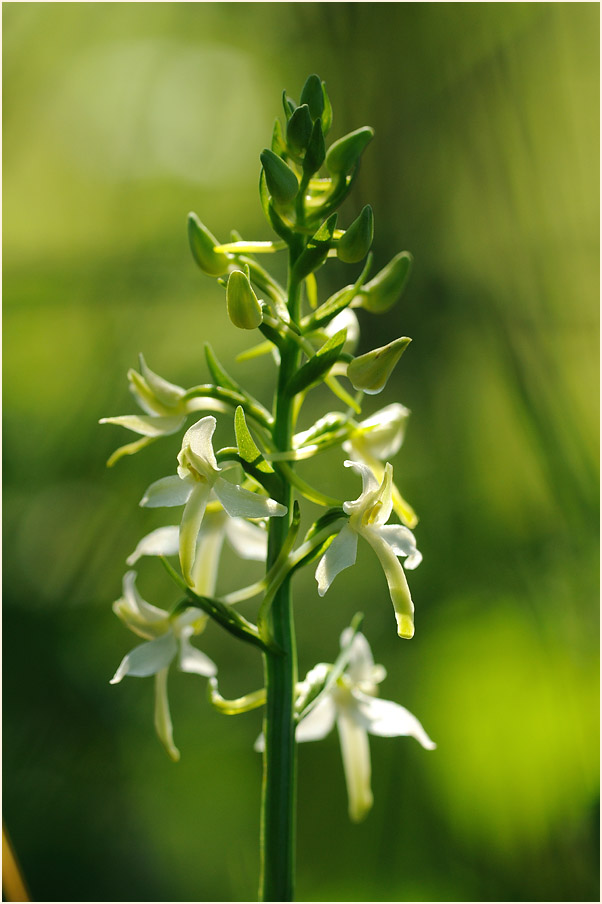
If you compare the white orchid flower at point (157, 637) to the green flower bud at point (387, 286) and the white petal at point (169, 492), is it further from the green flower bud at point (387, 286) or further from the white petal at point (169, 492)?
the green flower bud at point (387, 286)

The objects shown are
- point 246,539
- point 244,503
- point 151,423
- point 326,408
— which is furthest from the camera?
point 326,408

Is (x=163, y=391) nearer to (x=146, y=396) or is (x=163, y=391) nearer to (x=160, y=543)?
(x=146, y=396)

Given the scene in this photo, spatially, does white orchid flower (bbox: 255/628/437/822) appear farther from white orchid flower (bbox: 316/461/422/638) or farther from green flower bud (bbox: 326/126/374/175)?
green flower bud (bbox: 326/126/374/175)

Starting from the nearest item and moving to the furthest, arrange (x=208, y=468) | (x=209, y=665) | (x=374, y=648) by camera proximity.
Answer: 1. (x=208, y=468)
2. (x=209, y=665)
3. (x=374, y=648)

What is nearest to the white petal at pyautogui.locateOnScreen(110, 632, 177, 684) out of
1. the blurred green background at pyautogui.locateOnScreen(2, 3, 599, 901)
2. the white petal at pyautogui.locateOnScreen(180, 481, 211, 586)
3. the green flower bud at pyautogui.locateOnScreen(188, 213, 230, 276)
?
the white petal at pyautogui.locateOnScreen(180, 481, 211, 586)

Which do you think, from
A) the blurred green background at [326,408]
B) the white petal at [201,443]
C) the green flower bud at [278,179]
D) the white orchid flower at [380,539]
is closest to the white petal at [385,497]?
the white orchid flower at [380,539]

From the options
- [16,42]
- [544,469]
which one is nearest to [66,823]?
[544,469]

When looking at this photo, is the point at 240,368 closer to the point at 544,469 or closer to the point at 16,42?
the point at 544,469

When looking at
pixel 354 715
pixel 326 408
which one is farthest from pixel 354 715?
pixel 326 408
